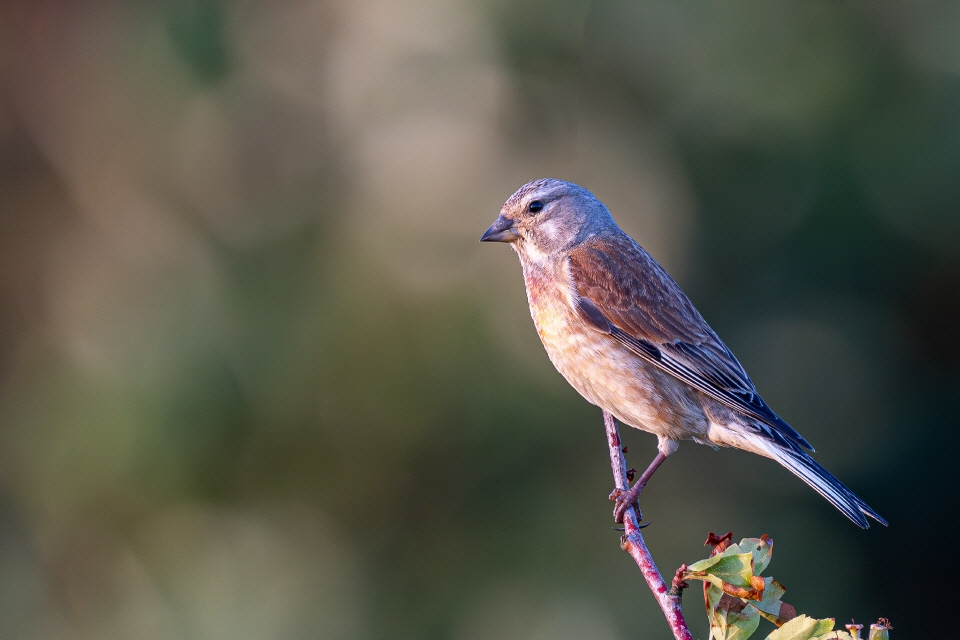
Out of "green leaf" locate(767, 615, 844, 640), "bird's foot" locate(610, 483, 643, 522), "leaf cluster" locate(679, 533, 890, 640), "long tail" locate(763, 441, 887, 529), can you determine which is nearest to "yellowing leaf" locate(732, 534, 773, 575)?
"leaf cluster" locate(679, 533, 890, 640)

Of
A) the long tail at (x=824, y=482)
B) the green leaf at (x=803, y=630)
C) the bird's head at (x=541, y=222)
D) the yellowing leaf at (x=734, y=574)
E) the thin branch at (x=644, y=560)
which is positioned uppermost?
→ the bird's head at (x=541, y=222)

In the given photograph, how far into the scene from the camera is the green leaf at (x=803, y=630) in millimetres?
1755

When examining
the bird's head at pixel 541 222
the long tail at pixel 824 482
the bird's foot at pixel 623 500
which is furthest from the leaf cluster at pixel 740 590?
the bird's head at pixel 541 222

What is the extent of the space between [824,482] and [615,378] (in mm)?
823

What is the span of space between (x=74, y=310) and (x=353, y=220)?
216 centimetres

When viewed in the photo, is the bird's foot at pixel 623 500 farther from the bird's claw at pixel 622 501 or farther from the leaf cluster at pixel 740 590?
the leaf cluster at pixel 740 590

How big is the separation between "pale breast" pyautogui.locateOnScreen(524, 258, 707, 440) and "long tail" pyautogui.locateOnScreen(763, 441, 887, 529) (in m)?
0.37

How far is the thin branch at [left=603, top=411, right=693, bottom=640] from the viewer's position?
1995 millimetres

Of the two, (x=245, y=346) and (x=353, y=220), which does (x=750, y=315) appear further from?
(x=245, y=346)

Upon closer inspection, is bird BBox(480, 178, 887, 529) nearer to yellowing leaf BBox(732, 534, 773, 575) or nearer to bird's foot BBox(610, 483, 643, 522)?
bird's foot BBox(610, 483, 643, 522)

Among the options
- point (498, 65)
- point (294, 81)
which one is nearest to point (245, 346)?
point (294, 81)

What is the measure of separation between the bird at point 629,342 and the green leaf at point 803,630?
1636 mm

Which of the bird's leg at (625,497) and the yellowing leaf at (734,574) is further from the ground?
the yellowing leaf at (734,574)

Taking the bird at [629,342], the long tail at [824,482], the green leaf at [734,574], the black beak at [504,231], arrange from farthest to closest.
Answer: the black beak at [504,231], the bird at [629,342], the long tail at [824,482], the green leaf at [734,574]
